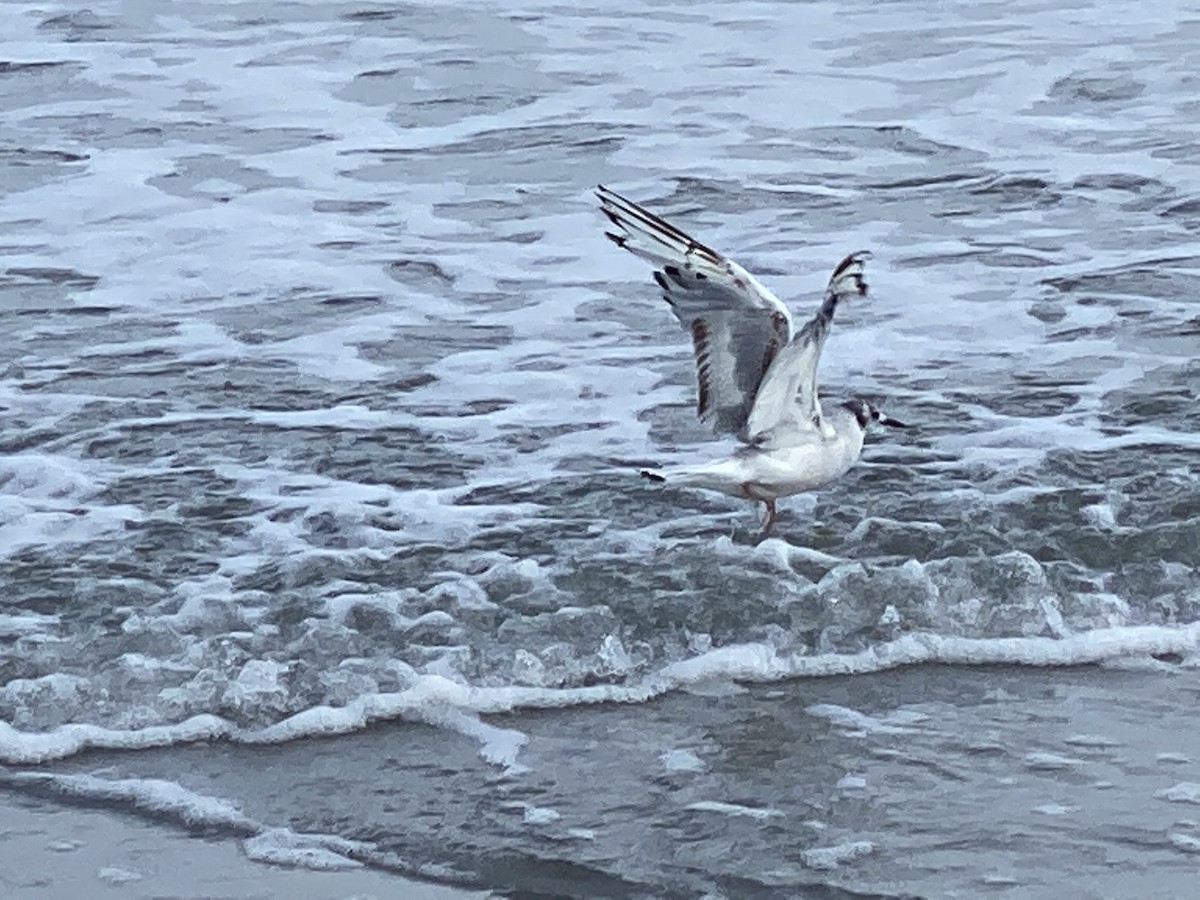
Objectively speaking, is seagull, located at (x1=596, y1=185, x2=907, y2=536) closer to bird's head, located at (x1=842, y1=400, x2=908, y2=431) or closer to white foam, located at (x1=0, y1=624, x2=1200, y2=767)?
bird's head, located at (x1=842, y1=400, x2=908, y2=431)

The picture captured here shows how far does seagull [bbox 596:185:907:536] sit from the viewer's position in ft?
18.7

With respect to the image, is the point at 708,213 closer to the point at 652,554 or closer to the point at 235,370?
the point at 235,370

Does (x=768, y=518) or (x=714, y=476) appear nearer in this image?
(x=714, y=476)

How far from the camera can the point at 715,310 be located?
5867mm

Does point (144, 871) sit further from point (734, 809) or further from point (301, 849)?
point (734, 809)

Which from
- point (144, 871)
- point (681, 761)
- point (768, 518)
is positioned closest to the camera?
point (144, 871)

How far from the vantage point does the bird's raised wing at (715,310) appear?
18.7 feet

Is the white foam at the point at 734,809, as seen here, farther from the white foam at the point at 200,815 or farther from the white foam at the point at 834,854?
the white foam at the point at 200,815

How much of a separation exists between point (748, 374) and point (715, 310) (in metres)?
0.29

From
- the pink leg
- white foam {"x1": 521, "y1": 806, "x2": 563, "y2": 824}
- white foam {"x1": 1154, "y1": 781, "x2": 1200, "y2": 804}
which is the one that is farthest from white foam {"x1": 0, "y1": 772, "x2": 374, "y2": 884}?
the pink leg

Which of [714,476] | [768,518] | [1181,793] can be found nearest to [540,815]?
[1181,793]

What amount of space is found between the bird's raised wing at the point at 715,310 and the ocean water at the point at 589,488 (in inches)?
17.5

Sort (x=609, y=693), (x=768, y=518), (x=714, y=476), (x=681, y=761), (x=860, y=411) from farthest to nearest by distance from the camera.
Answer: (x=860, y=411) → (x=768, y=518) → (x=714, y=476) → (x=609, y=693) → (x=681, y=761)

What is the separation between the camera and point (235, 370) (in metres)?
7.86
